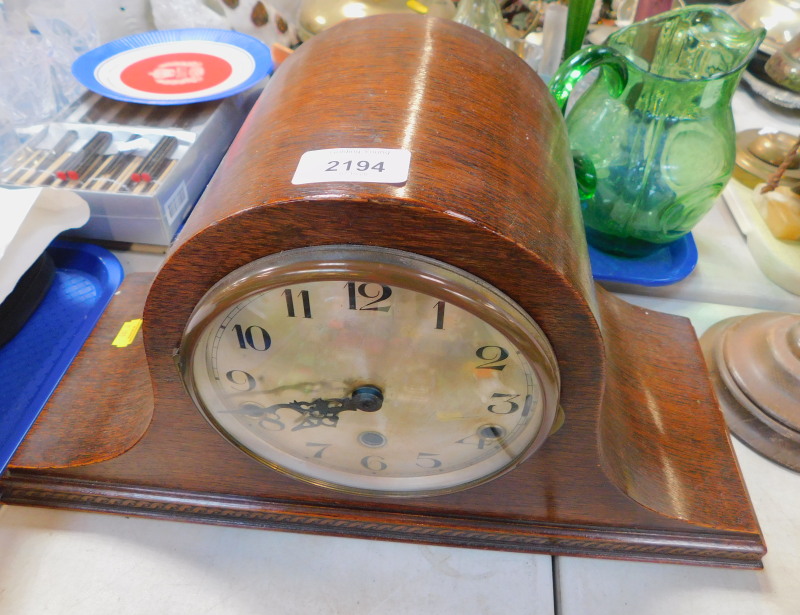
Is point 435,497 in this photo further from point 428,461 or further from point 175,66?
point 175,66

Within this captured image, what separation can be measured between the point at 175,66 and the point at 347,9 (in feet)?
1.33

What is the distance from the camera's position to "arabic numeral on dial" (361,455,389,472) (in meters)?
0.58

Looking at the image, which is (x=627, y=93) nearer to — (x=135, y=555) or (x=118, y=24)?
(x=135, y=555)

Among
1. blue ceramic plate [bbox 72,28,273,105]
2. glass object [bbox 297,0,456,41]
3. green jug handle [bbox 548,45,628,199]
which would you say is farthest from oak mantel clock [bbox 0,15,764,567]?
glass object [bbox 297,0,456,41]

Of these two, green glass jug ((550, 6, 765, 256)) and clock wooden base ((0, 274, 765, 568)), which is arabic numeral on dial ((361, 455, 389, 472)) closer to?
clock wooden base ((0, 274, 765, 568))

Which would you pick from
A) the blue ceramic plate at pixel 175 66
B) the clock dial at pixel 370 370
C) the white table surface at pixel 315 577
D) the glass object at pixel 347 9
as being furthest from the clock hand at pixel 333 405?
the glass object at pixel 347 9

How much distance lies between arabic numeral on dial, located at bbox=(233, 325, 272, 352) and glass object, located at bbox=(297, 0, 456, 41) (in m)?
1.02

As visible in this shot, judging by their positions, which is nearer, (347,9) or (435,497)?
(435,497)

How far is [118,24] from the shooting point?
4.39 feet

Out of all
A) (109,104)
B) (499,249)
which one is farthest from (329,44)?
(109,104)

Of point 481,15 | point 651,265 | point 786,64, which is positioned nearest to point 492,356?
point 651,265

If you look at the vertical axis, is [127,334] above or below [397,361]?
below

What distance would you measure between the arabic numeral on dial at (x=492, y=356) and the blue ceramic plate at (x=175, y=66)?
80 cm

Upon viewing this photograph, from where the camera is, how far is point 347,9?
131cm
